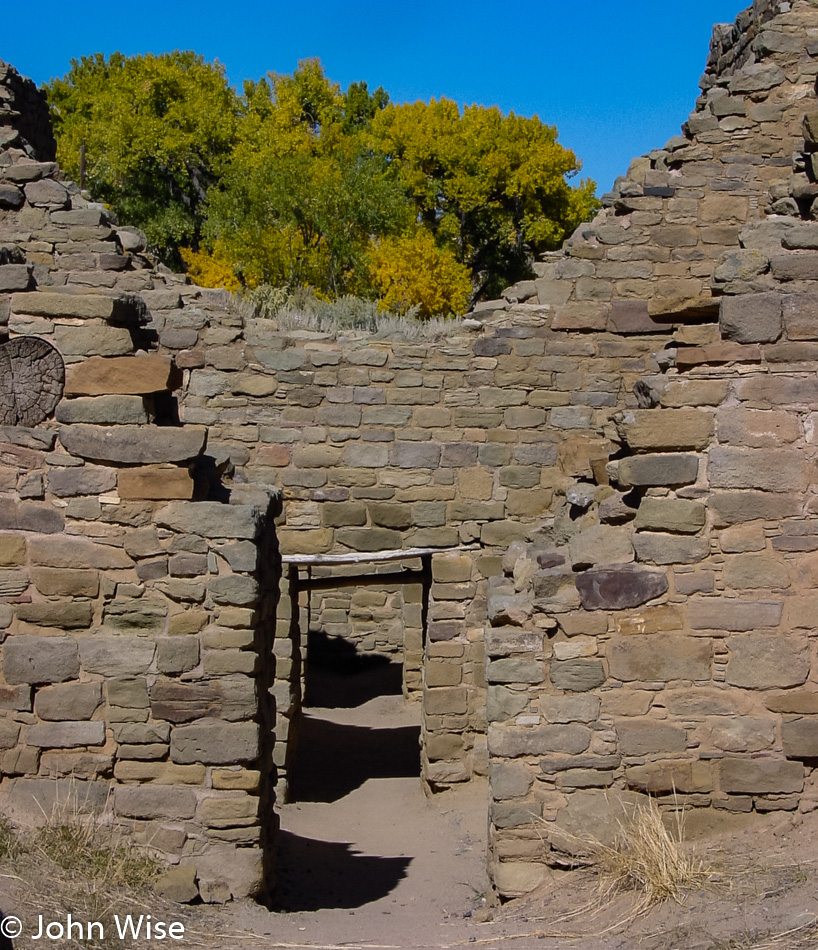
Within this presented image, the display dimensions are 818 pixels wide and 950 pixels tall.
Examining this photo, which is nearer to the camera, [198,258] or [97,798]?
[97,798]

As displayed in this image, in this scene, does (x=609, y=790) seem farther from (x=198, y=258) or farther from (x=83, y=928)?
(x=198, y=258)

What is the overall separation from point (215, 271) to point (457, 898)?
17093 mm

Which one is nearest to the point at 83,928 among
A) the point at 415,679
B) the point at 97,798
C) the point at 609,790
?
the point at 97,798

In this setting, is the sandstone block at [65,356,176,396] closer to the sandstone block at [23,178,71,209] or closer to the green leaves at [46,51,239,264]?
the sandstone block at [23,178,71,209]

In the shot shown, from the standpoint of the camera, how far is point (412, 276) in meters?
21.9

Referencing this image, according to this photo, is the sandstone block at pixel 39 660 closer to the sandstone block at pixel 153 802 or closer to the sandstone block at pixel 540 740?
the sandstone block at pixel 153 802

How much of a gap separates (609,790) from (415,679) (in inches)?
248

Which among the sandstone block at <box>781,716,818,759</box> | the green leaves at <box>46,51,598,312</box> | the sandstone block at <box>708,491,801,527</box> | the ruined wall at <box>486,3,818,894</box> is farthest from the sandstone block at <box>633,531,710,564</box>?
the green leaves at <box>46,51,598,312</box>

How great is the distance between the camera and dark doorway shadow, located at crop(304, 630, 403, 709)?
1262 centimetres

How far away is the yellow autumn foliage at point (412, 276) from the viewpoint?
69.7 ft

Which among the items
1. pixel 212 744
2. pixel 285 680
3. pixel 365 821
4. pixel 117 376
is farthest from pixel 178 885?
pixel 285 680

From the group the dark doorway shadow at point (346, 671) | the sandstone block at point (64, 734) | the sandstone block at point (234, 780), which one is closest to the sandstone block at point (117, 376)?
the sandstone block at point (64, 734)

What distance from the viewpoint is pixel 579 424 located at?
919 cm

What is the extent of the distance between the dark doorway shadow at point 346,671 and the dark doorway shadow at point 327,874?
453cm
